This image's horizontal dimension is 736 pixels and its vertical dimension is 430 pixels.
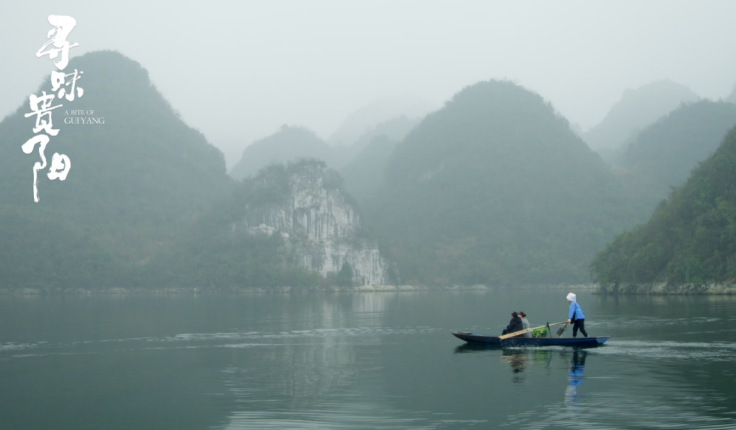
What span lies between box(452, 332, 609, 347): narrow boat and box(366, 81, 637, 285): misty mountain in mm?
110289

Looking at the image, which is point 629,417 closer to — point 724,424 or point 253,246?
point 724,424

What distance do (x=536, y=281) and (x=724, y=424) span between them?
127 meters

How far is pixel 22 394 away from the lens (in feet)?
56.0

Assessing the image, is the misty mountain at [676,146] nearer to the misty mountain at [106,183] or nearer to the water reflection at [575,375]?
the misty mountain at [106,183]

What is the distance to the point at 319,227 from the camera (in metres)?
136

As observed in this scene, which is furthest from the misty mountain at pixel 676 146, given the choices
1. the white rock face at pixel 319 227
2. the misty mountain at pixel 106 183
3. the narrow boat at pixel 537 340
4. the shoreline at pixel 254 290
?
the narrow boat at pixel 537 340

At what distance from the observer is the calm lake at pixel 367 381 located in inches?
538

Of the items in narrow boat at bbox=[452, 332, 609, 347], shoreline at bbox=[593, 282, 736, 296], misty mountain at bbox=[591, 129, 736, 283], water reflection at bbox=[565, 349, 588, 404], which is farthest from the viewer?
misty mountain at bbox=[591, 129, 736, 283]

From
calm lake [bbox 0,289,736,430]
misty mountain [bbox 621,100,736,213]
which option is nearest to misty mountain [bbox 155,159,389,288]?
misty mountain [bbox 621,100,736,213]

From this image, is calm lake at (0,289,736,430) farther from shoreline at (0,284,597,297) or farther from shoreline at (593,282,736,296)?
shoreline at (0,284,597,297)

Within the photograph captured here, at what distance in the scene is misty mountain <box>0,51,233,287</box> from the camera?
380 feet

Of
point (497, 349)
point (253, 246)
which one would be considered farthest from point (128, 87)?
point (497, 349)

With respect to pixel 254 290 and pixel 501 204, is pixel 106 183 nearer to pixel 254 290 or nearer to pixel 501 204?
pixel 254 290

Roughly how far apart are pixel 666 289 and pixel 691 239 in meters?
5.48
